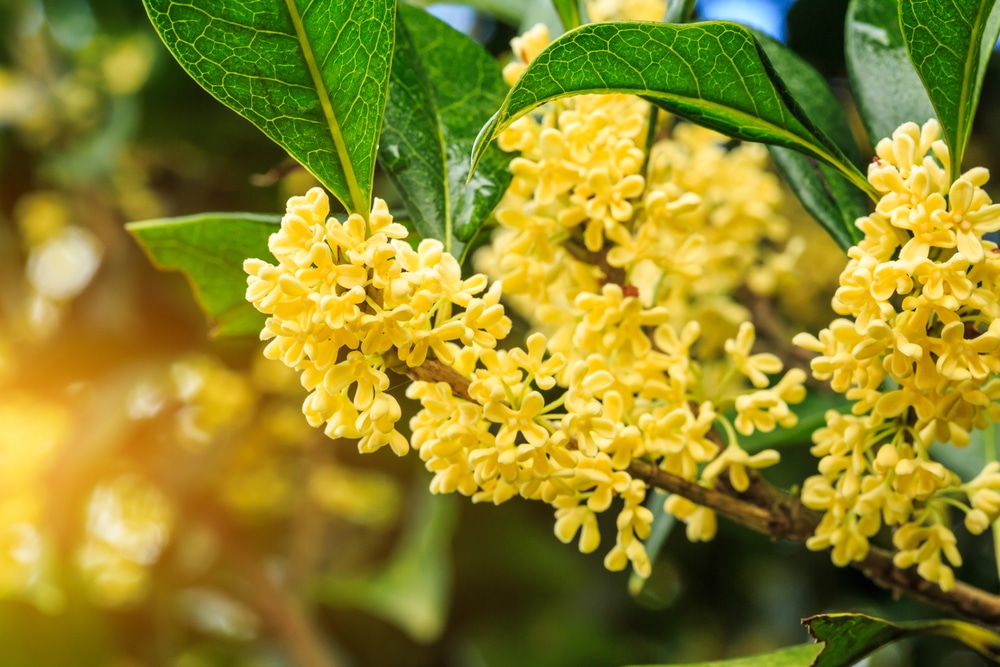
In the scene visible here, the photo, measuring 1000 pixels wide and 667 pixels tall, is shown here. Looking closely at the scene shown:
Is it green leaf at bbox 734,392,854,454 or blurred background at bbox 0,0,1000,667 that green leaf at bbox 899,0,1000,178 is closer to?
green leaf at bbox 734,392,854,454

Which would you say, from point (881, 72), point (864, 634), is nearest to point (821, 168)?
point (881, 72)

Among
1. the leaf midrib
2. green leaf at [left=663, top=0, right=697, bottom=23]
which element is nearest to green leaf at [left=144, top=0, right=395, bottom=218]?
the leaf midrib

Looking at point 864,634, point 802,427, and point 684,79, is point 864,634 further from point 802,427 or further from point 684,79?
point 684,79

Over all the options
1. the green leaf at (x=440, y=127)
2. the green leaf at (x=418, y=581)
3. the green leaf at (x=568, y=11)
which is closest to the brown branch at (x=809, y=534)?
the green leaf at (x=440, y=127)

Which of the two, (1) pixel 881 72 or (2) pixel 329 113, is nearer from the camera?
(2) pixel 329 113

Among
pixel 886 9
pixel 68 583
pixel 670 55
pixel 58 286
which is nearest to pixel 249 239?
pixel 670 55

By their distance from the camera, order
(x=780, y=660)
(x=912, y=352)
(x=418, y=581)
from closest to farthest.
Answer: (x=912, y=352)
(x=780, y=660)
(x=418, y=581)
